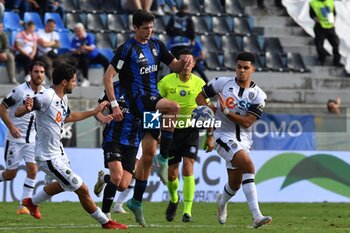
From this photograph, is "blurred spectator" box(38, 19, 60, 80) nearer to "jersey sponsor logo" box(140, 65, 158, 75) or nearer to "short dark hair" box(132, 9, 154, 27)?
"jersey sponsor logo" box(140, 65, 158, 75)

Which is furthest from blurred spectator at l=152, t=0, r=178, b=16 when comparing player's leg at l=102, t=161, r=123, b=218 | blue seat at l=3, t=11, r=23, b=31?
player's leg at l=102, t=161, r=123, b=218

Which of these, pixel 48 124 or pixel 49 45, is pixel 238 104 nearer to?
pixel 48 124

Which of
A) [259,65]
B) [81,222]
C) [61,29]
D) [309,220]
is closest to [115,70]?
[81,222]

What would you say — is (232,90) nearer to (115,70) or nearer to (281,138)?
(115,70)

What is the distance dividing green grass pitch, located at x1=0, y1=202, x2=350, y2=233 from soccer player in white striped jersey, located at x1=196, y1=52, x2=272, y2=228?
0.87 metres

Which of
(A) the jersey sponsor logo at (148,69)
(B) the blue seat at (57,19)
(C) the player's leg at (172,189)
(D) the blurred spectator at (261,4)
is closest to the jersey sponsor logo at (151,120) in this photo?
(A) the jersey sponsor logo at (148,69)

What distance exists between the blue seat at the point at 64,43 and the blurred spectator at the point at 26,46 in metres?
1.16

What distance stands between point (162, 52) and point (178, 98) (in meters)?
2.71

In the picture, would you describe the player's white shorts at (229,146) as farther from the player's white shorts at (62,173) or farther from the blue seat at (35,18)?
the blue seat at (35,18)

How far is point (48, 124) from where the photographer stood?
1341cm

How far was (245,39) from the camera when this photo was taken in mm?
30344

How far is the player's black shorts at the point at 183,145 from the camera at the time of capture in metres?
16.7

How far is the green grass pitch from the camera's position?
1404cm

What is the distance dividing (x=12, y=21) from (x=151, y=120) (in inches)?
511
